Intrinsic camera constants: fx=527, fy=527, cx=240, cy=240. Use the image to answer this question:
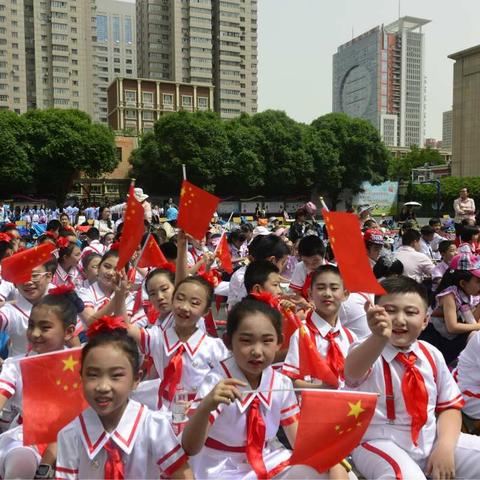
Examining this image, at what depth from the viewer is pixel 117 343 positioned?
2270 millimetres

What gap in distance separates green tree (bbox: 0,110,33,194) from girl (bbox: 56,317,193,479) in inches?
1371

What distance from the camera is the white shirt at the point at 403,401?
2.55 metres

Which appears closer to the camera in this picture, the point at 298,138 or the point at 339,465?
the point at 339,465

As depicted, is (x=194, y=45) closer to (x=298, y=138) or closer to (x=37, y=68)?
(x=37, y=68)

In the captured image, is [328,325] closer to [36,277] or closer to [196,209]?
[196,209]

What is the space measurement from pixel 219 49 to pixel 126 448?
289 ft

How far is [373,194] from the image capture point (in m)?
39.1

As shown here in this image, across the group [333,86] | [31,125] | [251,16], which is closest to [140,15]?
[251,16]

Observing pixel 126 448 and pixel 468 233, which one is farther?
pixel 468 233

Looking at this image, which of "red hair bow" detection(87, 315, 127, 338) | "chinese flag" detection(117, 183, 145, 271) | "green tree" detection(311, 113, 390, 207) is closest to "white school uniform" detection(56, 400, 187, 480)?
"red hair bow" detection(87, 315, 127, 338)

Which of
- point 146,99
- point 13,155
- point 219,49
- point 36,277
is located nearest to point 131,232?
point 36,277

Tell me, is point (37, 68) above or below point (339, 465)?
above

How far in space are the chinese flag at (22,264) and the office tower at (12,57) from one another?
80.0m

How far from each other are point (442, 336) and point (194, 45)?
87.6 metres
